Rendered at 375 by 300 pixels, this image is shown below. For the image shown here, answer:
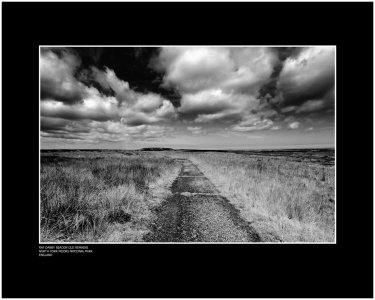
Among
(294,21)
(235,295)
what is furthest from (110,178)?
(294,21)

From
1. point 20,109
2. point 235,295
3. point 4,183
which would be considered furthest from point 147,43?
point 235,295

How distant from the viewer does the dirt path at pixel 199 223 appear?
3.87m

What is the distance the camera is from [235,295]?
2.92 meters

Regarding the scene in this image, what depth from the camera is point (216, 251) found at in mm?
3148

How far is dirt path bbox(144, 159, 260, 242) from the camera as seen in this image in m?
3.87

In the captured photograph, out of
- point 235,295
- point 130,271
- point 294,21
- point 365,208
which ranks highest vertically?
point 294,21

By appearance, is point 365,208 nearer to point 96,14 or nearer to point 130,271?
point 130,271

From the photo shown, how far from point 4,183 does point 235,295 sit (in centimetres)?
455

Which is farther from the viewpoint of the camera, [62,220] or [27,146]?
[62,220]

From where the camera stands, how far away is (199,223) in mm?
4520

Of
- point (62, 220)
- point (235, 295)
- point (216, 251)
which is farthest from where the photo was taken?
point (62, 220)

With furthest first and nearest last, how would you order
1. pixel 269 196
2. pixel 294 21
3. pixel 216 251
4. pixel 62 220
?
1. pixel 269 196
2. pixel 62 220
3. pixel 294 21
4. pixel 216 251

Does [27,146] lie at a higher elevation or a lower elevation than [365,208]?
higher

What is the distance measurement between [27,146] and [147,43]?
121 inches
